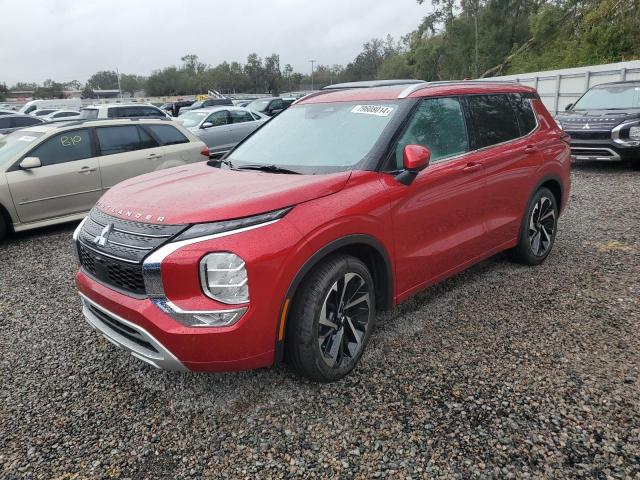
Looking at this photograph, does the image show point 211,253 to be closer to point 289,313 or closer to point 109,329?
point 289,313

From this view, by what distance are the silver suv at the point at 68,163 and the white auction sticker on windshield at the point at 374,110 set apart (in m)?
3.09

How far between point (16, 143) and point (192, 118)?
615 centimetres

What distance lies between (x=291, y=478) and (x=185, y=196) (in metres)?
1.61

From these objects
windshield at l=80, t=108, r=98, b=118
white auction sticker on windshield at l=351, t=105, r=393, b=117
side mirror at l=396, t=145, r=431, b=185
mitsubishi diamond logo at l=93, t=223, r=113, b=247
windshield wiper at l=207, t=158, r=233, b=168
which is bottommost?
mitsubishi diamond logo at l=93, t=223, r=113, b=247

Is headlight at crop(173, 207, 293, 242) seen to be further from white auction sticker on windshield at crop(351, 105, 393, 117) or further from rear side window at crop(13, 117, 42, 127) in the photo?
rear side window at crop(13, 117, 42, 127)

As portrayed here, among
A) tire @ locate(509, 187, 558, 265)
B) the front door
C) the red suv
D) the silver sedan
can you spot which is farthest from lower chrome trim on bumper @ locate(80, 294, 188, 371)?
the silver sedan

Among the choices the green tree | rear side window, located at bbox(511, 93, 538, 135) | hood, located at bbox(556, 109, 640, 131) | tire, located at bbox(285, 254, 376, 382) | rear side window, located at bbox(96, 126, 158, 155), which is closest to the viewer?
tire, located at bbox(285, 254, 376, 382)

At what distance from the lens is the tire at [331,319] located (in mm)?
2672

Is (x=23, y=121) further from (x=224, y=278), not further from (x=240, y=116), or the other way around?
(x=224, y=278)

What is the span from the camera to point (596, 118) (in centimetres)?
938

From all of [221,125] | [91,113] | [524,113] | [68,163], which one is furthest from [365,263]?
[91,113]

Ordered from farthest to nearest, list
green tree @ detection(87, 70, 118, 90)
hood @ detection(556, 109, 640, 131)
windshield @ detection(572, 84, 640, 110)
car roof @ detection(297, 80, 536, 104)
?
green tree @ detection(87, 70, 118, 90)
windshield @ detection(572, 84, 640, 110)
hood @ detection(556, 109, 640, 131)
car roof @ detection(297, 80, 536, 104)

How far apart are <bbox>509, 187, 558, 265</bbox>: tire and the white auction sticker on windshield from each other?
188cm

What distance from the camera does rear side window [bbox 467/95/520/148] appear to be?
3926 millimetres
